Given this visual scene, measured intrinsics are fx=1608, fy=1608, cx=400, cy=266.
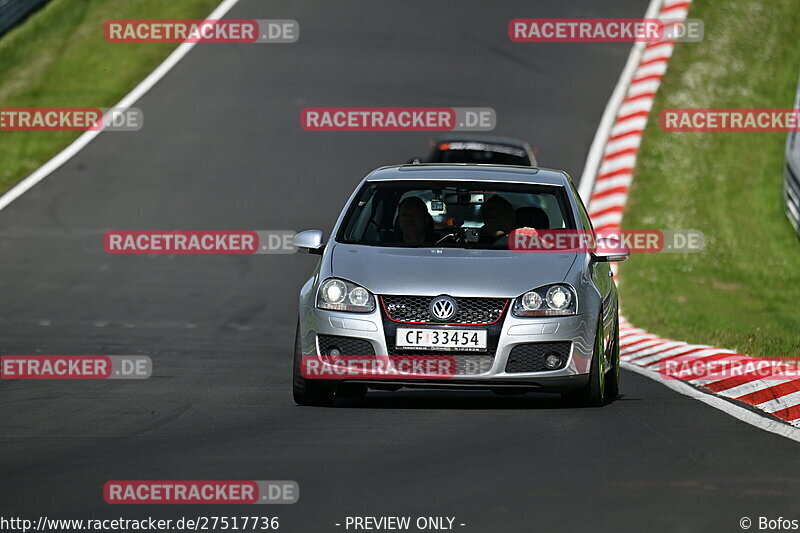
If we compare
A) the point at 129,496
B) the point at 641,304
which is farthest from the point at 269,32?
the point at 129,496

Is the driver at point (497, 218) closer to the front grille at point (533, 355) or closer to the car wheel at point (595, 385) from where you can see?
the car wheel at point (595, 385)

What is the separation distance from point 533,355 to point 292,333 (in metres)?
6.38

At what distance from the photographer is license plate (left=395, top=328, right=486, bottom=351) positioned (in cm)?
986

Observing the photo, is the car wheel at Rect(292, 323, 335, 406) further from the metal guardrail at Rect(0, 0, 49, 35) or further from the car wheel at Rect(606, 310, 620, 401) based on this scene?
the metal guardrail at Rect(0, 0, 49, 35)

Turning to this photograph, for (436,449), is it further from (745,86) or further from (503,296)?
(745,86)

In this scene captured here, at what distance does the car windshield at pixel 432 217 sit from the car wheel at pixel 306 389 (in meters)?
0.96

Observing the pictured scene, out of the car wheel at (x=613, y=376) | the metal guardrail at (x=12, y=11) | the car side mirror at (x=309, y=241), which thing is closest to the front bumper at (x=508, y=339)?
the car side mirror at (x=309, y=241)

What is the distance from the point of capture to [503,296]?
992 cm

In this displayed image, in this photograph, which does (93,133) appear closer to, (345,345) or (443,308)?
(345,345)

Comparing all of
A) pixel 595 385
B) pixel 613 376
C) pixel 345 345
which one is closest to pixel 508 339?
pixel 595 385

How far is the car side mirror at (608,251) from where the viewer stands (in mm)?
10766

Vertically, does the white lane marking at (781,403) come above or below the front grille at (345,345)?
below

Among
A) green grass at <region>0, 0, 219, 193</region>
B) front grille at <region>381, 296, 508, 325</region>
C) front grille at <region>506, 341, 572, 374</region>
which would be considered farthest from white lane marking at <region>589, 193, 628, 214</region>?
front grille at <region>381, 296, 508, 325</region>

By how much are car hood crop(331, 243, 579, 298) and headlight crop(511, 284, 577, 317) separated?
5 cm
